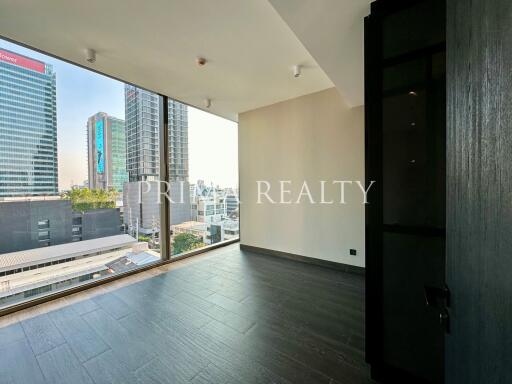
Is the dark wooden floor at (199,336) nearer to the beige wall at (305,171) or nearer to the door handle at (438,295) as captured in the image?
the beige wall at (305,171)

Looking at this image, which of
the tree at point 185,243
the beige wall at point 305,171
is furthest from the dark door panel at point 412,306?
the tree at point 185,243

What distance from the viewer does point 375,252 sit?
1499 mm

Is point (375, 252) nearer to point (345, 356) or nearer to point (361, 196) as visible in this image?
point (345, 356)

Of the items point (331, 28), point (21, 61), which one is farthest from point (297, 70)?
point (21, 61)

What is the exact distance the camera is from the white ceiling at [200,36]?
1.81 meters

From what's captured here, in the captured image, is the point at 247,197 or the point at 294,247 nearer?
the point at 294,247

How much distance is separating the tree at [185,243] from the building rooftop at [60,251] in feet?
2.35

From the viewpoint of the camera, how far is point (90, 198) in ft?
9.93

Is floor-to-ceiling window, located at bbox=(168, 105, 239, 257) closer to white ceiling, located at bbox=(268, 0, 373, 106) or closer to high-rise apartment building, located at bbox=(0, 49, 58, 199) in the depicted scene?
high-rise apartment building, located at bbox=(0, 49, 58, 199)

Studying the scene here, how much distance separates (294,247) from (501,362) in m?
3.67

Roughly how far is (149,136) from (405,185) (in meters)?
3.72

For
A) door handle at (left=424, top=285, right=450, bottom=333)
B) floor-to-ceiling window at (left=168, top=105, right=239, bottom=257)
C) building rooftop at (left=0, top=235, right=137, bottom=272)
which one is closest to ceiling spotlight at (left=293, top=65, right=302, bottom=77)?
floor-to-ceiling window at (left=168, top=105, right=239, bottom=257)

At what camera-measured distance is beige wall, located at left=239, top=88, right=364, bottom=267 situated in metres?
3.43

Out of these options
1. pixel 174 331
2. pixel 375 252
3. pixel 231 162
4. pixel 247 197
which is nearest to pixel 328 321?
pixel 375 252
